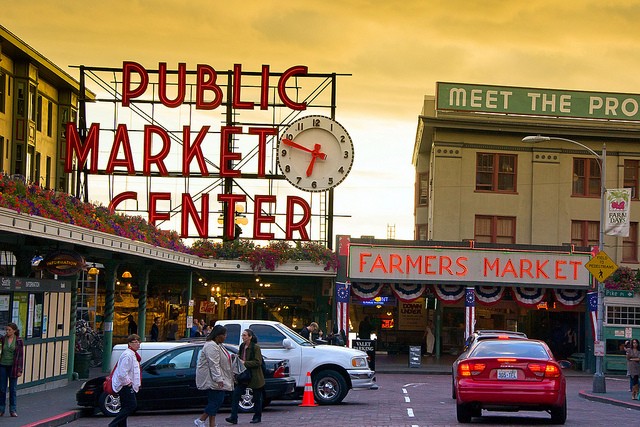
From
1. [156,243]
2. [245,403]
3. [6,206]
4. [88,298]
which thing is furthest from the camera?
[88,298]

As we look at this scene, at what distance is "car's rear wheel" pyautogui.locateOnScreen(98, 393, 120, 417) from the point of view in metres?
22.9

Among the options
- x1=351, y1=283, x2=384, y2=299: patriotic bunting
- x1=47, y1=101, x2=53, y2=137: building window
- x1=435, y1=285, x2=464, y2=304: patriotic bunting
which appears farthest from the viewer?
x1=47, y1=101, x2=53, y2=137: building window

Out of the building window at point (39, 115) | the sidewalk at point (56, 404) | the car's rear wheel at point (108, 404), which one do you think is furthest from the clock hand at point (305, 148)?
the car's rear wheel at point (108, 404)

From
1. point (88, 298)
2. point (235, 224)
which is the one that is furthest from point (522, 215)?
point (88, 298)

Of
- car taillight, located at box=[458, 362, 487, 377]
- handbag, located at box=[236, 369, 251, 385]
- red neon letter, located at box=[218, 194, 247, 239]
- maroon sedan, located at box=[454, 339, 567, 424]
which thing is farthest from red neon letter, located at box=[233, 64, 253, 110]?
car taillight, located at box=[458, 362, 487, 377]

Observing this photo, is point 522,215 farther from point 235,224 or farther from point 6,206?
point 6,206

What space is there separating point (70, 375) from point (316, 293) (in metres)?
21.3

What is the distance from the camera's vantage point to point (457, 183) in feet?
177

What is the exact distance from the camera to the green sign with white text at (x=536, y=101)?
54125 mm

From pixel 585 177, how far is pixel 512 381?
1467 inches

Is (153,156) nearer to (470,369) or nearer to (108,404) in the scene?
(108,404)

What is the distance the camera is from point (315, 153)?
51000 mm

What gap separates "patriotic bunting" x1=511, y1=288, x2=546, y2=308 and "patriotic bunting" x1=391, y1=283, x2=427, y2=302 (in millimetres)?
4295

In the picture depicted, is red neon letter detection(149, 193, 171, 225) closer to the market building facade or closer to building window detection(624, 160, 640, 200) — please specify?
the market building facade
